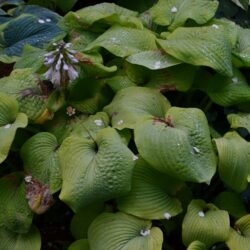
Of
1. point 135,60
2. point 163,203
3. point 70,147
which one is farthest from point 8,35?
point 163,203

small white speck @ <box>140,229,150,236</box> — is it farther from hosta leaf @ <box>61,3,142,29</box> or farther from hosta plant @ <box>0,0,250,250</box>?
hosta leaf @ <box>61,3,142,29</box>

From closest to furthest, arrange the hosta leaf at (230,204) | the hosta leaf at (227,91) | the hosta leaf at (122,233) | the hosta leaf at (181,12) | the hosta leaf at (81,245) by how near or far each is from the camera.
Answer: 1. the hosta leaf at (122,233)
2. the hosta leaf at (81,245)
3. the hosta leaf at (230,204)
4. the hosta leaf at (227,91)
5. the hosta leaf at (181,12)

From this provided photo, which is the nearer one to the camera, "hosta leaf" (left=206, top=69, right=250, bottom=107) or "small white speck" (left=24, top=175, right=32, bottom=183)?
"small white speck" (left=24, top=175, right=32, bottom=183)

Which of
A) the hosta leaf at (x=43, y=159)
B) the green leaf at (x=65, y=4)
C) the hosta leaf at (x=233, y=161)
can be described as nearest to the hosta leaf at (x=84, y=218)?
the hosta leaf at (x=43, y=159)

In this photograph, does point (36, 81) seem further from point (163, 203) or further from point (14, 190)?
point (163, 203)

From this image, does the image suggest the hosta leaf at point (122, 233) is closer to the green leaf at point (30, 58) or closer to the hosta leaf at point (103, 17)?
the green leaf at point (30, 58)

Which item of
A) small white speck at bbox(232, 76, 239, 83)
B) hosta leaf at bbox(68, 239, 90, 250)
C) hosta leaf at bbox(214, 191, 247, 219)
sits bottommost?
hosta leaf at bbox(68, 239, 90, 250)

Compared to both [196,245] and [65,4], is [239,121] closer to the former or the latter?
[196,245]

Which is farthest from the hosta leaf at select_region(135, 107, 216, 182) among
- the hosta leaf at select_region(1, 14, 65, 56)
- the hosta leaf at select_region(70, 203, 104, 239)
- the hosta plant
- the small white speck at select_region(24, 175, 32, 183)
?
Result: the hosta leaf at select_region(1, 14, 65, 56)
